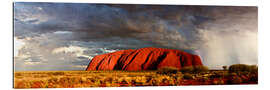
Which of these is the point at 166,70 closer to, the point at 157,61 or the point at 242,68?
the point at 157,61

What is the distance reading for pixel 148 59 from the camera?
8.15m

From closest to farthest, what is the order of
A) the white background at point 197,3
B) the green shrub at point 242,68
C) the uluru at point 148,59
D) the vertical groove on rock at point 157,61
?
1. the white background at point 197,3
2. the uluru at point 148,59
3. the vertical groove on rock at point 157,61
4. the green shrub at point 242,68

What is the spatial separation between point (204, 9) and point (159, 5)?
1373 millimetres

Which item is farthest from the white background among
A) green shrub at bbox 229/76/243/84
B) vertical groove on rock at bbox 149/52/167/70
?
vertical groove on rock at bbox 149/52/167/70

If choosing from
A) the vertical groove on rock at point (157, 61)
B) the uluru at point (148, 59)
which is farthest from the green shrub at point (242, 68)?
the vertical groove on rock at point (157, 61)

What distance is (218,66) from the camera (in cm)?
809

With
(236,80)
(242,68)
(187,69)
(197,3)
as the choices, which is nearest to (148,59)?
(187,69)

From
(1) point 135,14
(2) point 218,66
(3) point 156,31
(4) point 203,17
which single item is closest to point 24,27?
(1) point 135,14

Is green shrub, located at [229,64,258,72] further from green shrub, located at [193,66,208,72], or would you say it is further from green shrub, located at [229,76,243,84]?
green shrub, located at [193,66,208,72]

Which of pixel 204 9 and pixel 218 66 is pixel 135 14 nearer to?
pixel 204 9

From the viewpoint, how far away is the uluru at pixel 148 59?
7875 millimetres

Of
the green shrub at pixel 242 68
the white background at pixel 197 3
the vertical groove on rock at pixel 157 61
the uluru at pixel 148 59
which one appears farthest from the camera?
the green shrub at pixel 242 68

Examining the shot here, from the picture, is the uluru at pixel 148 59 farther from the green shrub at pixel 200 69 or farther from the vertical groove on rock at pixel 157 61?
the green shrub at pixel 200 69

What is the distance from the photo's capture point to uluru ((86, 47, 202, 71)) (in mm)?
7875
